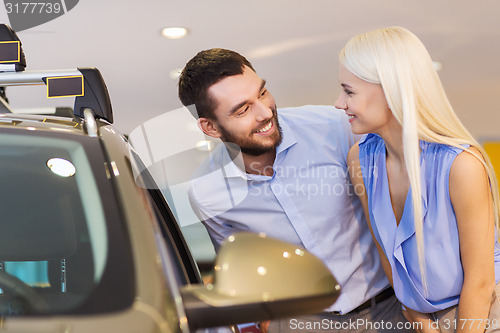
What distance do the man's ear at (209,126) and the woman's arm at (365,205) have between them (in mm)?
556

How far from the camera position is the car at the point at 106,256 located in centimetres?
75

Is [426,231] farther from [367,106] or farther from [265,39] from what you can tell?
[265,39]

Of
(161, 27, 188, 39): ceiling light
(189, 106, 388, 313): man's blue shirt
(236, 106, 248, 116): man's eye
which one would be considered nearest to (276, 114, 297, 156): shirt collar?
(189, 106, 388, 313): man's blue shirt

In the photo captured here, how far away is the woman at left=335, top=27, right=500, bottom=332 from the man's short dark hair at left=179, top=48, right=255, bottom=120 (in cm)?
56

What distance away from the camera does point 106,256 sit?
0.82 metres

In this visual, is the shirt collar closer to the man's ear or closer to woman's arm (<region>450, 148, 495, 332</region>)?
the man's ear

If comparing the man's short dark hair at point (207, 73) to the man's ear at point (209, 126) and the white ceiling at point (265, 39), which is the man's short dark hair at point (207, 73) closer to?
the man's ear at point (209, 126)

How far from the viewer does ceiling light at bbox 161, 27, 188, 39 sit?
14.0ft

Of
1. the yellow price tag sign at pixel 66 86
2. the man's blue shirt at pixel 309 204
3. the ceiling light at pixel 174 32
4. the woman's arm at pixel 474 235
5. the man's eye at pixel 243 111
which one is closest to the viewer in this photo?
the woman's arm at pixel 474 235

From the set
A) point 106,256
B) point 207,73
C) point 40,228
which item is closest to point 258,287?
point 106,256

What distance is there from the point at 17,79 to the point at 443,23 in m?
3.86

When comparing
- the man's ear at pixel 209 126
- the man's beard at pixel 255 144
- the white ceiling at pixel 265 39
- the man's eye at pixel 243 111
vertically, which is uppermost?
the man's eye at pixel 243 111

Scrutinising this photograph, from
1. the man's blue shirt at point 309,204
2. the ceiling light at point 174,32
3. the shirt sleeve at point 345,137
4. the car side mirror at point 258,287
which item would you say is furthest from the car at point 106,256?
the ceiling light at point 174,32

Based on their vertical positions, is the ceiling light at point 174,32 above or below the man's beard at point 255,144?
below
